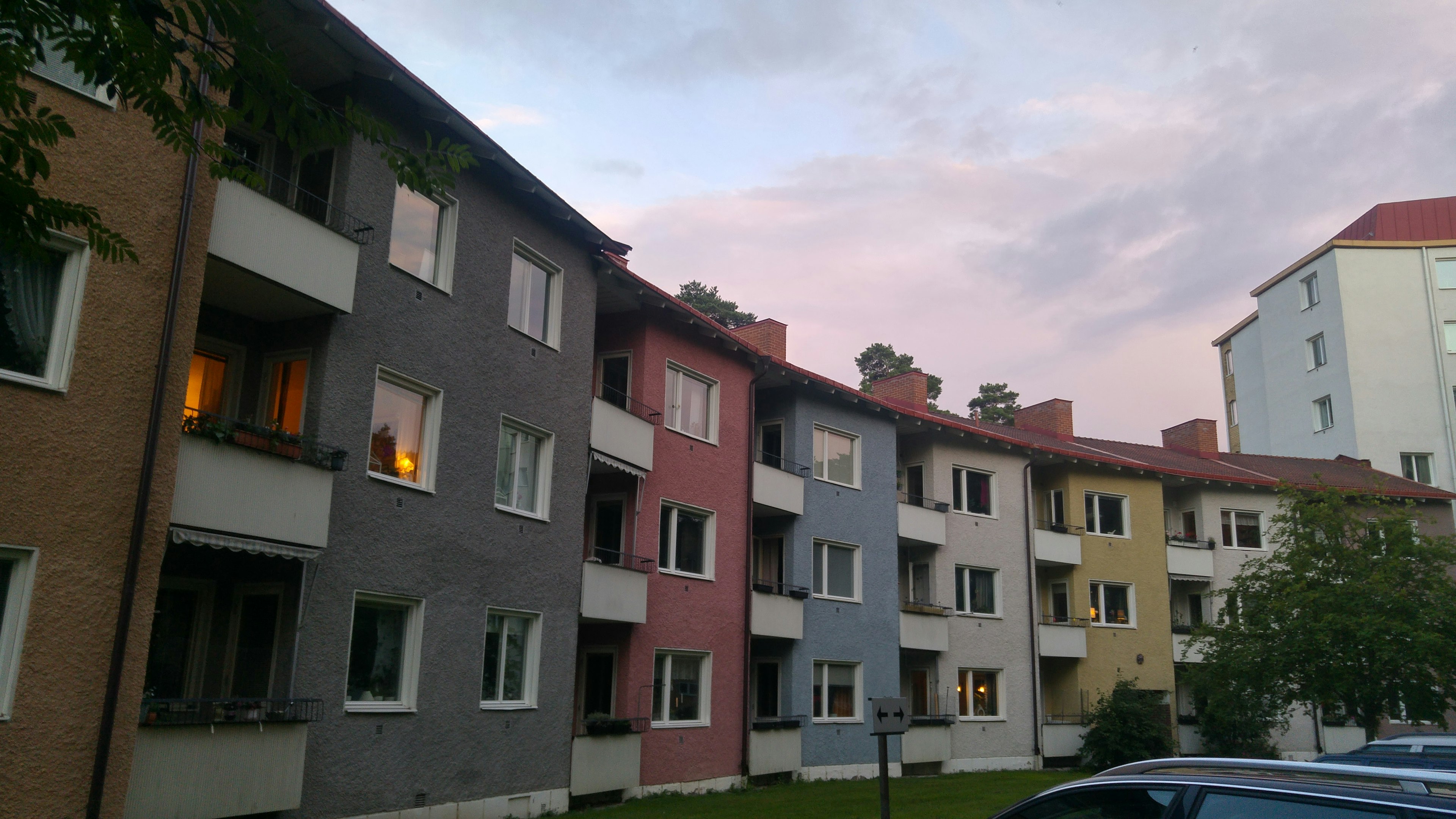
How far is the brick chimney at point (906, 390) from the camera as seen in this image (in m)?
34.1

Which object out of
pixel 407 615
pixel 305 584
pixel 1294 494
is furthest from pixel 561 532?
pixel 1294 494

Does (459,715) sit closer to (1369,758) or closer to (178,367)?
(178,367)

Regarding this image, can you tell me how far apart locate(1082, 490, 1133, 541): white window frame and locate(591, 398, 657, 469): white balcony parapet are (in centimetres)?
1900

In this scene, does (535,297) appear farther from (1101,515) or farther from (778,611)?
(1101,515)

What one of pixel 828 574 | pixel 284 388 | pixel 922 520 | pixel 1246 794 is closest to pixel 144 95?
pixel 1246 794

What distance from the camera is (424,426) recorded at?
1658 centimetres

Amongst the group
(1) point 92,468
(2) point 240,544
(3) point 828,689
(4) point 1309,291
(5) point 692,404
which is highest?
(4) point 1309,291

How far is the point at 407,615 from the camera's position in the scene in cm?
1586

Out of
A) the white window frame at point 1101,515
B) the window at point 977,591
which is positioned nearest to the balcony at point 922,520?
the window at point 977,591

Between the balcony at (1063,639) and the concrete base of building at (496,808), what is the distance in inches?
748

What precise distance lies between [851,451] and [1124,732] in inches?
444

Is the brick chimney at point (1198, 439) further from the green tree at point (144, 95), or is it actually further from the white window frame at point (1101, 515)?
the green tree at point (144, 95)

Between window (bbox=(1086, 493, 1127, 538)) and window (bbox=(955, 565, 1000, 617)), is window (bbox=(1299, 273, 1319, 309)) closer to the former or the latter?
window (bbox=(1086, 493, 1127, 538))

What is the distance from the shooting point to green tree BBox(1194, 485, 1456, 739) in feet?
81.0
